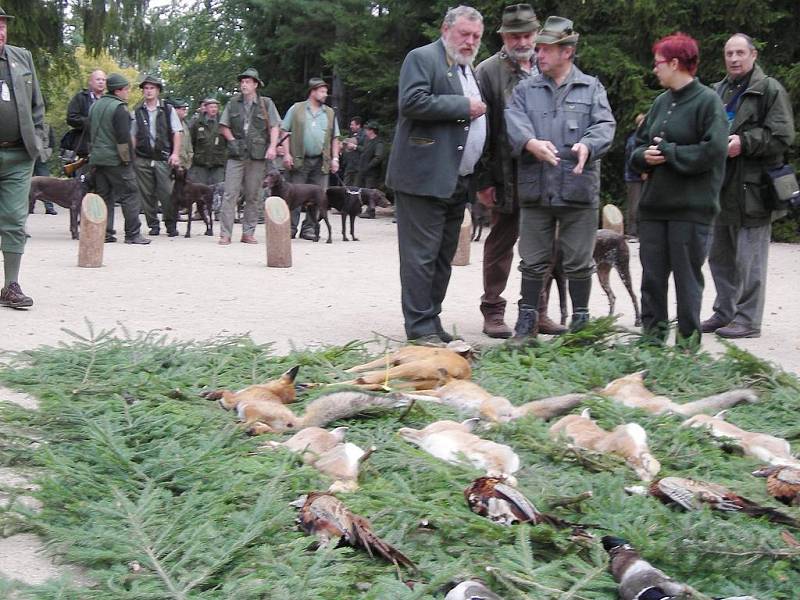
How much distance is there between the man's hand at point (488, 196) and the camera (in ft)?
25.8

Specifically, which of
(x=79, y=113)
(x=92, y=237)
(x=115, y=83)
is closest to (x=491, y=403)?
(x=92, y=237)

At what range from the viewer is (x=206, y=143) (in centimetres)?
1869

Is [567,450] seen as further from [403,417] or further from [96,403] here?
[96,403]

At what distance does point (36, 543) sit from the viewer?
12.1 ft

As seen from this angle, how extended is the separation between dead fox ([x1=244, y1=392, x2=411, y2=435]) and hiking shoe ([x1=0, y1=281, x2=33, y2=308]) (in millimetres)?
4095

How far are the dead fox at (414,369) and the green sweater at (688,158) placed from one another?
1.87 meters

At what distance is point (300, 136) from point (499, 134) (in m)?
8.81

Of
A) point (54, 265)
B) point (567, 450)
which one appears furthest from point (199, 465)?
point (54, 265)

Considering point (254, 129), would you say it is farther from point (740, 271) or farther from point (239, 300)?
point (740, 271)

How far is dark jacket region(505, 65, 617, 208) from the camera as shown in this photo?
7062 millimetres

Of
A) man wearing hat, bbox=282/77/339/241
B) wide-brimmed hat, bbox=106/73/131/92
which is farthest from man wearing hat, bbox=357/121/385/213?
wide-brimmed hat, bbox=106/73/131/92

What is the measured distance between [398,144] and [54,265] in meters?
5.96

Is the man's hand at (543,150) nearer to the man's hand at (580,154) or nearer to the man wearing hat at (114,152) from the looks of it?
the man's hand at (580,154)

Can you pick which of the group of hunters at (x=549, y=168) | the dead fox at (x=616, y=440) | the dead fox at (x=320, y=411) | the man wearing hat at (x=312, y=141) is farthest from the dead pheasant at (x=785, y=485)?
the man wearing hat at (x=312, y=141)
